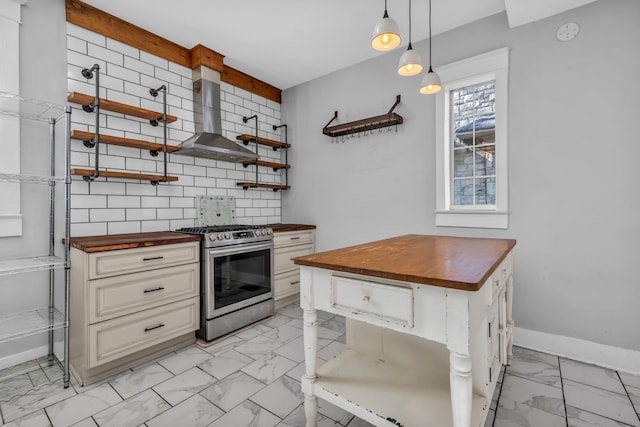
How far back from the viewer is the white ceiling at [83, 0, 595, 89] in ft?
7.95

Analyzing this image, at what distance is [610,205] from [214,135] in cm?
338

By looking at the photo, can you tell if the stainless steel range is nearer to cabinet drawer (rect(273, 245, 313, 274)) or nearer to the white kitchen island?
cabinet drawer (rect(273, 245, 313, 274))

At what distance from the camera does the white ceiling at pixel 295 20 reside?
2.42m

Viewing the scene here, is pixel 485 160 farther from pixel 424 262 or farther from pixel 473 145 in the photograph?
pixel 424 262

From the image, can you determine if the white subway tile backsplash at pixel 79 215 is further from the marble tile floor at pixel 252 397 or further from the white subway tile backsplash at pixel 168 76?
the white subway tile backsplash at pixel 168 76

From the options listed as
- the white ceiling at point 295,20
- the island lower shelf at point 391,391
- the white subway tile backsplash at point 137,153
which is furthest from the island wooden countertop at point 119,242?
the white ceiling at point 295,20

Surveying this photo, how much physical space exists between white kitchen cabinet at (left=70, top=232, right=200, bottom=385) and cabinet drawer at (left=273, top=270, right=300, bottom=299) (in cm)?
97

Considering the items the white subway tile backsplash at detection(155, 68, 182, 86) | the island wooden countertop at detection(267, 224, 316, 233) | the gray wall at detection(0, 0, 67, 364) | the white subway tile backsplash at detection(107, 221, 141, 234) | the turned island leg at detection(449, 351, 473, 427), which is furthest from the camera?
the island wooden countertop at detection(267, 224, 316, 233)

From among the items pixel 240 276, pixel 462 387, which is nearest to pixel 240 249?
pixel 240 276

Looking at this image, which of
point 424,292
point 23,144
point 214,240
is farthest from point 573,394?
point 23,144

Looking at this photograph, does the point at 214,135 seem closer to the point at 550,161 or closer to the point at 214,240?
the point at 214,240

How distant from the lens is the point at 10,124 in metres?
2.13

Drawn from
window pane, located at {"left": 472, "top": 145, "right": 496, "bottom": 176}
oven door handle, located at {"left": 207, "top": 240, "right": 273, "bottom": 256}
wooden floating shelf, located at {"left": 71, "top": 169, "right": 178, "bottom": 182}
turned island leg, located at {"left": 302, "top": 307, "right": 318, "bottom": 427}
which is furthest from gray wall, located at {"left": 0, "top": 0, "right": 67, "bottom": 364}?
window pane, located at {"left": 472, "top": 145, "right": 496, "bottom": 176}

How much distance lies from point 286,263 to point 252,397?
66.7 inches
